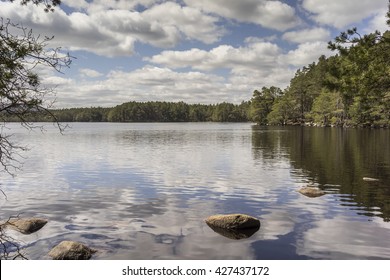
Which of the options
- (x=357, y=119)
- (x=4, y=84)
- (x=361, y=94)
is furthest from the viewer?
(x=357, y=119)

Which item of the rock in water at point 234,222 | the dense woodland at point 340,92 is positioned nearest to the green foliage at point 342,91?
the dense woodland at point 340,92

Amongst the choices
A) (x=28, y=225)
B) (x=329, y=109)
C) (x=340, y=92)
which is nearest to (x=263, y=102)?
(x=329, y=109)

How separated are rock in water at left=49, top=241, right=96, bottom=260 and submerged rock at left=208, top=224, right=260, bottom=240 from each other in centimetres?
Result: 557

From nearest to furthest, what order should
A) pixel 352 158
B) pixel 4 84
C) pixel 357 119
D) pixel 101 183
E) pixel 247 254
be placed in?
pixel 4 84, pixel 247 254, pixel 101 183, pixel 352 158, pixel 357 119

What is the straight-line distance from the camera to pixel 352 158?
40531 millimetres

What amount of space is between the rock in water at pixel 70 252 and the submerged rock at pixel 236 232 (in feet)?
18.3

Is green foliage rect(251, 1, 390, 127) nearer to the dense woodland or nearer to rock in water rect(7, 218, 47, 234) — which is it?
the dense woodland

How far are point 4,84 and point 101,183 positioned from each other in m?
19.4

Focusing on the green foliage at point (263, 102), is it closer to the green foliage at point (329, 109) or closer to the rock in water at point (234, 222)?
the green foliage at point (329, 109)

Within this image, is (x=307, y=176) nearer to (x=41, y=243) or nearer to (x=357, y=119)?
(x=41, y=243)

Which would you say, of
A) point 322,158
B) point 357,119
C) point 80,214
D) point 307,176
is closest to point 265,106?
point 357,119

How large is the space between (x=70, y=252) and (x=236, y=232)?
22.9ft

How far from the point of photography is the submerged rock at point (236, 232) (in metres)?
15.7

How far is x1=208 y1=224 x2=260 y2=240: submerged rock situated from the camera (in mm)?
15672
